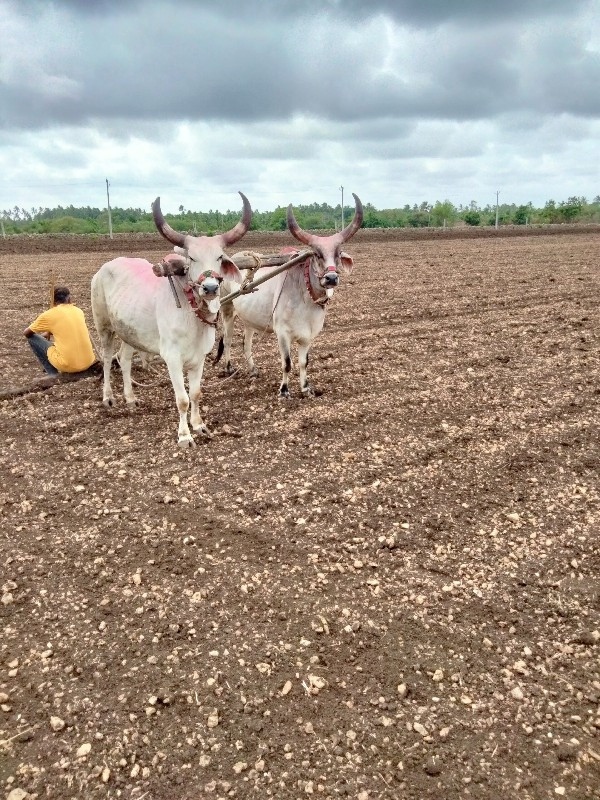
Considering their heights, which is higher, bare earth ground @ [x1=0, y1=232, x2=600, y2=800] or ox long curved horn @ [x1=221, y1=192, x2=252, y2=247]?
ox long curved horn @ [x1=221, y1=192, x2=252, y2=247]

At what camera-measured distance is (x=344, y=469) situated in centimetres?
622

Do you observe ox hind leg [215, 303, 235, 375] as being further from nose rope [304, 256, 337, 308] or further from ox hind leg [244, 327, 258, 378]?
nose rope [304, 256, 337, 308]

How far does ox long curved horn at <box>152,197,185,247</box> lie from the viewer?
232 inches

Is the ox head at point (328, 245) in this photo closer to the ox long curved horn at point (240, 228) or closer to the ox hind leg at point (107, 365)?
the ox long curved horn at point (240, 228)

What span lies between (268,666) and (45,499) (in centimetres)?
298

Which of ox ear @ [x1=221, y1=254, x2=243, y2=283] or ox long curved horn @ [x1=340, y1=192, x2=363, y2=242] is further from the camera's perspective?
ox long curved horn @ [x1=340, y1=192, x2=363, y2=242]

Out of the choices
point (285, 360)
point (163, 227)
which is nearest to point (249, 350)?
point (285, 360)

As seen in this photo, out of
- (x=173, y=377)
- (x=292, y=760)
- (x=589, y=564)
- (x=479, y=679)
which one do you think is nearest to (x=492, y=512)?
(x=589, y=564)

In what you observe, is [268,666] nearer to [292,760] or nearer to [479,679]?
[292,760]

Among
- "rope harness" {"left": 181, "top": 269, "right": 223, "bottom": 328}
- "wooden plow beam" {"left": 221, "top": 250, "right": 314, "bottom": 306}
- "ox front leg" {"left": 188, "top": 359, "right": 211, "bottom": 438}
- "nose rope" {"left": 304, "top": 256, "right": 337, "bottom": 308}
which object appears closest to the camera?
"rope harness" {"left": 181, "top": 269, "right": 223, "bottom": 328}

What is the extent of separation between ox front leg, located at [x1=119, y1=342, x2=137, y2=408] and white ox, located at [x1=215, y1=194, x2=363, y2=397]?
4.67 ft

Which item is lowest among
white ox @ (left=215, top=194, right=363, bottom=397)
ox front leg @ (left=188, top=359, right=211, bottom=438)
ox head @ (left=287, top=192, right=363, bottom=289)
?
ox front leg @ (left=188, top=359, right=211, bottom=438)

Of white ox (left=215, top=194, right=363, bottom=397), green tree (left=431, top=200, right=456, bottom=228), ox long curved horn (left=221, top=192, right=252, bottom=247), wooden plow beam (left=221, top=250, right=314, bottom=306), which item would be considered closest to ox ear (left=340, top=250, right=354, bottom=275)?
white ox (left=215, top=194, right=363, bottom=397)

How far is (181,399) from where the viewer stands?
6.84 metres
